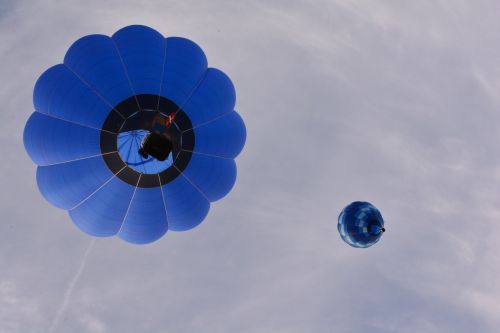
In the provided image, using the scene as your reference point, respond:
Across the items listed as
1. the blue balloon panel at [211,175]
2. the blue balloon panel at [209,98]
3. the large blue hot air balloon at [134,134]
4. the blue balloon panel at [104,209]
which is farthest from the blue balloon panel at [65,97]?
the blue balloon panel at [211,175]

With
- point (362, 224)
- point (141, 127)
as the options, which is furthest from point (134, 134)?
point (362, 224)

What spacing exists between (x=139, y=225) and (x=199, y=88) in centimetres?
377

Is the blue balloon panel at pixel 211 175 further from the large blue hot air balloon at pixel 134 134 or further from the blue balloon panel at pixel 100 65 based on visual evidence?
the blue balloon panel at pixel 100 65

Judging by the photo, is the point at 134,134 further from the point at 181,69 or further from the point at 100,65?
the point at 181,69

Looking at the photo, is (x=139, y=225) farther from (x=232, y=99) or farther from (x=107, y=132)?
(x=232, y=99)

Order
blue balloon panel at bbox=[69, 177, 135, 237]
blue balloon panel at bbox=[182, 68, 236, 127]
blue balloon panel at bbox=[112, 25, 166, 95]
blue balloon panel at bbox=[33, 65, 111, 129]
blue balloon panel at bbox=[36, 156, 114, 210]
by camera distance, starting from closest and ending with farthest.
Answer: blue balloon panel at bbox=[33, 65, 111, 129], blue balloon panel at bbox=[112, 25, 166, 95], blue balloon panel at bbox=[36, 156, 114, 210], blue balloon panel at bbox=[69, 177, 135, 237], blue balloon panel at bbox=[182, 68, 236, 127]

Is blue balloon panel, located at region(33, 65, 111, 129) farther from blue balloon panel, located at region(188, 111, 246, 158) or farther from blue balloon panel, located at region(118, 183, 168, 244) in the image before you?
blue balloon panel, located at region(188, 111, 246, 158)

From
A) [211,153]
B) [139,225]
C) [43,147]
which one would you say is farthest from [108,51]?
[139,225]

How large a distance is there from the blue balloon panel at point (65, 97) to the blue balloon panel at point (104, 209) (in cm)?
173

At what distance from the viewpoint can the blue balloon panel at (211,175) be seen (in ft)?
36.3

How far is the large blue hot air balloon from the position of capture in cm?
1007

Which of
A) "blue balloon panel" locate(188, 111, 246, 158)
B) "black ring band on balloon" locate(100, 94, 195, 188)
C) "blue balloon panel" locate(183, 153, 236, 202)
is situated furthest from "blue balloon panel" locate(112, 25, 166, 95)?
"blue balloon panel" locate(183, 153, 236, 202)

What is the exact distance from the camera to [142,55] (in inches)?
401

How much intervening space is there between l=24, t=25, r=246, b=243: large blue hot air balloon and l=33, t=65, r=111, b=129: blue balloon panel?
0.02 m
